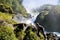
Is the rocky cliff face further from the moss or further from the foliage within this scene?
the moss

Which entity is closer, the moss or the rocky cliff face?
the moss

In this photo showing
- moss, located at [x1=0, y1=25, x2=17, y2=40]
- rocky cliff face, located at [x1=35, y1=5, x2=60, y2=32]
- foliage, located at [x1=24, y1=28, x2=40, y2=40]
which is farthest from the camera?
rocky cliff face, located at [x1=35, y1=5, x2=60, y2=32]

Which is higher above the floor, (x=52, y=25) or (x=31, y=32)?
(x=31, y=32)

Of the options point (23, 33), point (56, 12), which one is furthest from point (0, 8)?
point (56, 12)

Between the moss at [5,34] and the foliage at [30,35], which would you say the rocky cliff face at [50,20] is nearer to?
the foliage at [30,35]

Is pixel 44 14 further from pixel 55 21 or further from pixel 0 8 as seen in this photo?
pixel 0 8

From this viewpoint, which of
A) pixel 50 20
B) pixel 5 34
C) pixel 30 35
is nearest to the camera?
pixel 5 34

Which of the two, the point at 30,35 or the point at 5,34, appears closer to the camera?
the point at 5,34

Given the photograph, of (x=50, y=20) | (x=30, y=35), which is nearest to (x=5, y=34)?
(x=30, y=35)

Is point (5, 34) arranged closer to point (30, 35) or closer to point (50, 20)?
point (30, 35)

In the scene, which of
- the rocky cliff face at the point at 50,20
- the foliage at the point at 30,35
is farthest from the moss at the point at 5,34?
the rocky cliff face at the point at 50,20

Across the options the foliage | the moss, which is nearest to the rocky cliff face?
the foliage
